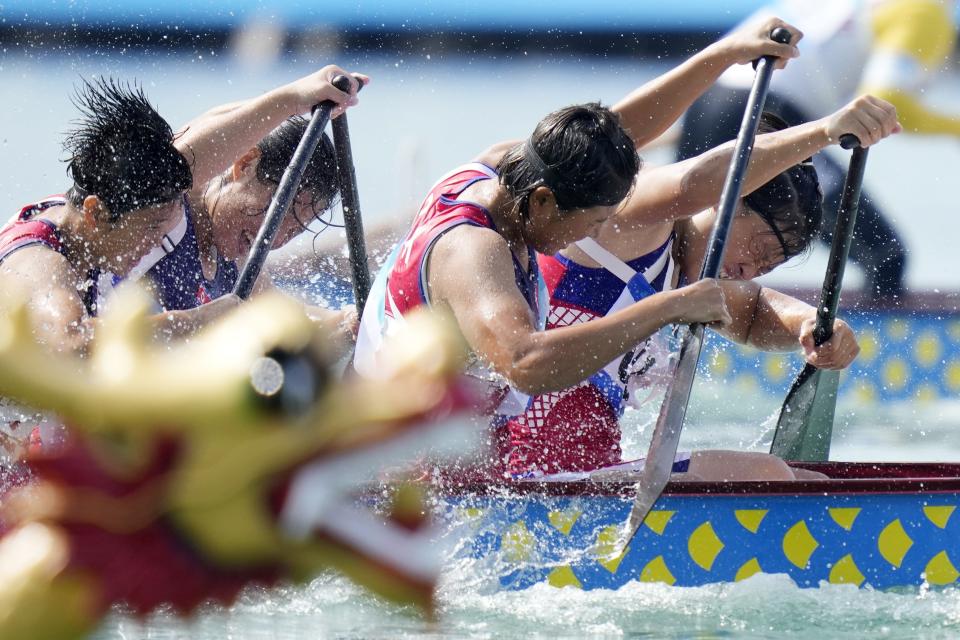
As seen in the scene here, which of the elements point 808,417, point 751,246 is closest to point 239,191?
point 751,246

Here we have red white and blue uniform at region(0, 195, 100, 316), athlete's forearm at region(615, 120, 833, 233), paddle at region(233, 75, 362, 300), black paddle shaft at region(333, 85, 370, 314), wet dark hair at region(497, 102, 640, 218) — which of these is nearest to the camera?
→ wet dark hair at region(497, 102, 640, 218)

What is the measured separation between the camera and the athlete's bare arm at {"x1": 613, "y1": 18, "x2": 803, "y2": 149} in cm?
196

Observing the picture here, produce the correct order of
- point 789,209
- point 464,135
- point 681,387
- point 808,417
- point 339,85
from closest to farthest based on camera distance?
point 681,387, point 789,209, point 339,85, point 808,417, point 464,135

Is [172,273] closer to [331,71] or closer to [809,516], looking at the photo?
[331,71]

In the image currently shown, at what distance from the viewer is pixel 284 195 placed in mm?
1981

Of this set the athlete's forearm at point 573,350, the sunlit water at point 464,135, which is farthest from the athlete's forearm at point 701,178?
the sunlit water at point 464,135

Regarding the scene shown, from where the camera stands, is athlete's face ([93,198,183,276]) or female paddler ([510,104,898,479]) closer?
athlete's face ([93,198,183,276])

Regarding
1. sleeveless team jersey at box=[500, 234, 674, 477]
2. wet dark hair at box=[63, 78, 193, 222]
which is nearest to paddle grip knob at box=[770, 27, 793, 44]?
sleeveless team jersey at box=[500, 234, 674, 477]

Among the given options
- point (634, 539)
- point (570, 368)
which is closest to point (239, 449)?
point (570, 368)

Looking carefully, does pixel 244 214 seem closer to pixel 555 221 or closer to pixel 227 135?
pixel 227 135

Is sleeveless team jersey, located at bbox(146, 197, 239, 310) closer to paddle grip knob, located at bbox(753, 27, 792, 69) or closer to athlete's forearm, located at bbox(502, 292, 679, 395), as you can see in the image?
athlete's forearm, located at bbox(502, 292, 679, 395)

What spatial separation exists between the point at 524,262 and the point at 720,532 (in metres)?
0.56

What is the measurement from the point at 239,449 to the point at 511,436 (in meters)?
1.55

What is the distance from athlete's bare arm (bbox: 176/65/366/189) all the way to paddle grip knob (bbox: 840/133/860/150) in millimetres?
797
